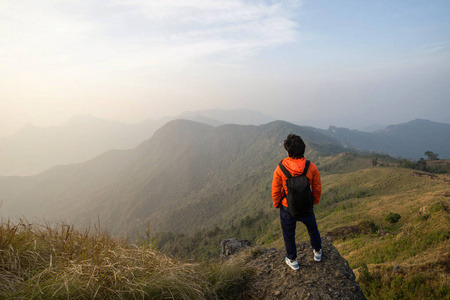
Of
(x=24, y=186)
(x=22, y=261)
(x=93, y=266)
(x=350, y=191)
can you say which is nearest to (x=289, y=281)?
(x=93, y=266)

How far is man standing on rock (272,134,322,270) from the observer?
3992 mm

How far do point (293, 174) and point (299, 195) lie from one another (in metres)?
0.40

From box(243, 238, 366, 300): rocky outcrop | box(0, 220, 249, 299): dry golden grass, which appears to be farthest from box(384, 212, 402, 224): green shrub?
box(0, 220, 249, 299): dry golden grass

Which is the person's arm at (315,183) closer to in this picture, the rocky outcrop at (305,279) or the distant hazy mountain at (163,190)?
the rocky outcrop at (305,279)

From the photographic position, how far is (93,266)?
2.71 m

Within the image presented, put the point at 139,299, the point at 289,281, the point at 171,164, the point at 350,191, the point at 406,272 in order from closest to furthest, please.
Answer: the point at 139,299 → the point at 289,281 → the point at 406,272 → the point at 350,191 → the point at 171,164

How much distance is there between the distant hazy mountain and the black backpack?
2851 inches

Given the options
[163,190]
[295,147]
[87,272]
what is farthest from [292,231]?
[163,190]

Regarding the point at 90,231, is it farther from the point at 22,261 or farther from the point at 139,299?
the point at 139,299

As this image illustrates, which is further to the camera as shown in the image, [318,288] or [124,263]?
[318,288]

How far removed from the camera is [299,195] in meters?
3.80

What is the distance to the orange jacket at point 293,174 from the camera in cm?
399

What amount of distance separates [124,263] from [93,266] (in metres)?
0.39

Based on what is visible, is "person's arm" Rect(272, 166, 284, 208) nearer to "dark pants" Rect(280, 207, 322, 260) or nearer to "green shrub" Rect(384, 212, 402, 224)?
"dark pants" Rect(280, 207, 322, 260)
